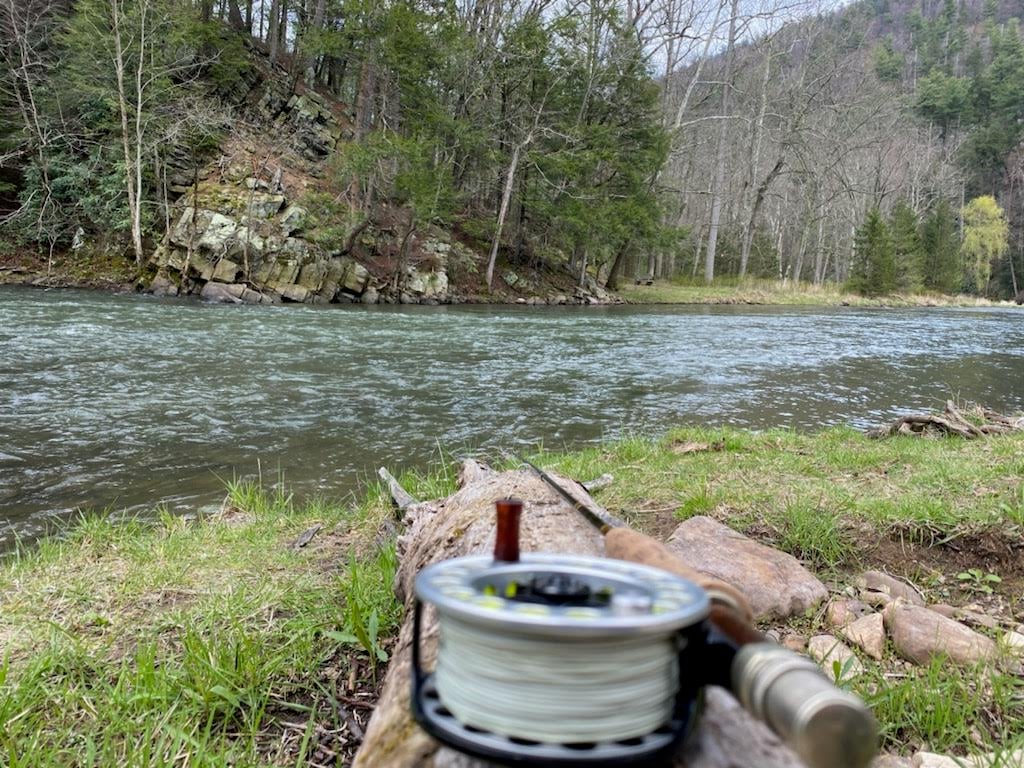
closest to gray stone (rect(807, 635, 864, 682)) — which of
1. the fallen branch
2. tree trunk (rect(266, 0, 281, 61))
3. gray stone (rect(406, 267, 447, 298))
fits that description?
the fallen branch

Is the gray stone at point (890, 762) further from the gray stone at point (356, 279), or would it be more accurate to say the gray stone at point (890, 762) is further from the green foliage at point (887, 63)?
the green foliage at point (887, 63)

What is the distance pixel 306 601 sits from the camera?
2.30m

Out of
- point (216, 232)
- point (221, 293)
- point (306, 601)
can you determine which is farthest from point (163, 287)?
point (306, 601)

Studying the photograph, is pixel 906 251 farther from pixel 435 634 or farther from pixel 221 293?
pixel 435 634

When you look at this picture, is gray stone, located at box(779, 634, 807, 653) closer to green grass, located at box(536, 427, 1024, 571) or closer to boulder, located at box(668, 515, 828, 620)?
boulder, located at box(668, 515, 828, 620)

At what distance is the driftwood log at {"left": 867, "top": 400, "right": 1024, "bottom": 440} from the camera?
5695 millimetres

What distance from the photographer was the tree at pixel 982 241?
166 ft

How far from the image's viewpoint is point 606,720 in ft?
2.17

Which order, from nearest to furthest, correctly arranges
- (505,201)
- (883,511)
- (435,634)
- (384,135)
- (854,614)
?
1. (435,634)
2. (854,614)
3. (883,511)
4. (384,135)
5. (505,201)

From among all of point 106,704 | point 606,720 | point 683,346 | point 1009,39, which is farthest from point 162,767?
point 1009,39

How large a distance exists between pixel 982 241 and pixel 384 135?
4984 cm

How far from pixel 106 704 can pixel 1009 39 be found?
99.2 meters

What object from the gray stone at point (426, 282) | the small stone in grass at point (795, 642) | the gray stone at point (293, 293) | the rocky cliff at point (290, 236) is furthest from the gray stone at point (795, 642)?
the gray stone at point (426, 282)

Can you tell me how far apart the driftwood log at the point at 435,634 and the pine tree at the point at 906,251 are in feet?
148
